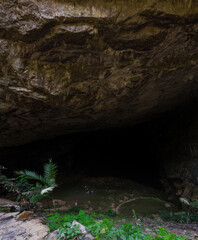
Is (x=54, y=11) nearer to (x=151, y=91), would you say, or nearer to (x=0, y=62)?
(x=0, y=62)

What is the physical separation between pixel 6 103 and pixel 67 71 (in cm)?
195

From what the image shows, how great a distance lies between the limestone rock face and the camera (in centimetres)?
279

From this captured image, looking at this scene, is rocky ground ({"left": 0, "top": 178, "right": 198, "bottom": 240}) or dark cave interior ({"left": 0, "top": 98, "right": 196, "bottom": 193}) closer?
A: rocky ground ({"left": 0, "top": 178, "right": 198, "bottom": 240})

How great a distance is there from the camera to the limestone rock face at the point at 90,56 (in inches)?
110

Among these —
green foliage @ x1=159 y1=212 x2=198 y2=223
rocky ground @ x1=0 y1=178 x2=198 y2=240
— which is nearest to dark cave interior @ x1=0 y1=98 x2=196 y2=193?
rocky ground @ x1=0 y1=178 x2=198 y2=240

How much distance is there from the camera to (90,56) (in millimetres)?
3488

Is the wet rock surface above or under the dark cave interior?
under

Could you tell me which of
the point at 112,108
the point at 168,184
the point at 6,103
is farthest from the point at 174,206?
the point at 6,103

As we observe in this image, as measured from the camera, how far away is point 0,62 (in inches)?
136

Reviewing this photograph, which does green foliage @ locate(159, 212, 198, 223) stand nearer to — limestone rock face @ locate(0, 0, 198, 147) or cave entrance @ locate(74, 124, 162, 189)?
limestone rock face @ locate(0, 0, 198, 147)

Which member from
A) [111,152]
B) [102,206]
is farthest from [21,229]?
[111,152]

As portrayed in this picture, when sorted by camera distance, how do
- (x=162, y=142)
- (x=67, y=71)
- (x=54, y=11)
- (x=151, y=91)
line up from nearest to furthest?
1. (x=54, y=11)
2. (x=67, y=71)
3. (x=151, y=91)
4. (x=162, y=142)

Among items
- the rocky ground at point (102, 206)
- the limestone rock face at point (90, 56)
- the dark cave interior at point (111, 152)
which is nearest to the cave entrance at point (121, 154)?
the dark cave interior at point (111, 152)

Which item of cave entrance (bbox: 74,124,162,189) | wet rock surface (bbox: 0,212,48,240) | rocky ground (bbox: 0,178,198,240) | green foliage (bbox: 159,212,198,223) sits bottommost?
green foliage (bbox: 159,212,198,223)
